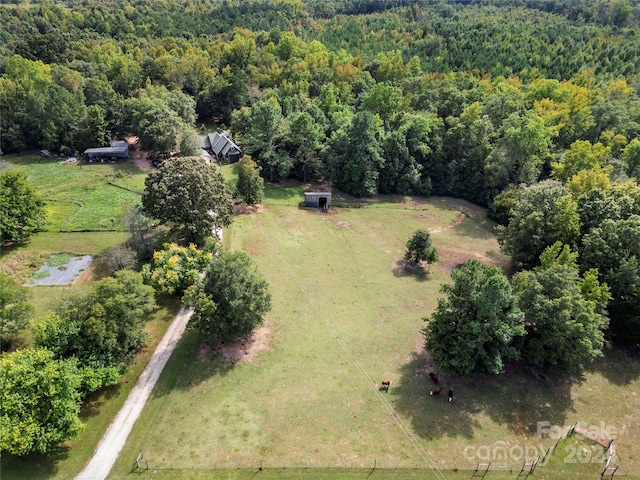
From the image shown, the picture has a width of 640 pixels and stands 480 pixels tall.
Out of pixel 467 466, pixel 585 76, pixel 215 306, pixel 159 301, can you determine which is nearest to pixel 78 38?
pixel 159 301

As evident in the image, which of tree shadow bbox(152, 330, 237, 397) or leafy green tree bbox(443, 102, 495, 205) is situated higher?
leafy green tree bbox(443, 102, 495, 205)

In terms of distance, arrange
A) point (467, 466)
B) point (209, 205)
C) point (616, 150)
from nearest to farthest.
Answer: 1. point (467, 466)
2. point (209, 205)
3. point (616, 150)

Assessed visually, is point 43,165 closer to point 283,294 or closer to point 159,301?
point 159,301

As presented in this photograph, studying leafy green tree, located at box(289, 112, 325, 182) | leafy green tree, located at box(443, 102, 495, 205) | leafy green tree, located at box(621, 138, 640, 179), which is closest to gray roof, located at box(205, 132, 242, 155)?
leafy green tree, located at box(289, 112, 325, 182)

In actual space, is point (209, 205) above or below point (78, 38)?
below

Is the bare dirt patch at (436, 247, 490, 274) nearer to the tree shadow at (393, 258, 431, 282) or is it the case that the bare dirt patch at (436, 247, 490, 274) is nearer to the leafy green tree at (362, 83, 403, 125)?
the tree shadow at (393, 258, 431, 282)

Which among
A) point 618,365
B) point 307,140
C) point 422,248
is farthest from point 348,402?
point 307,140
